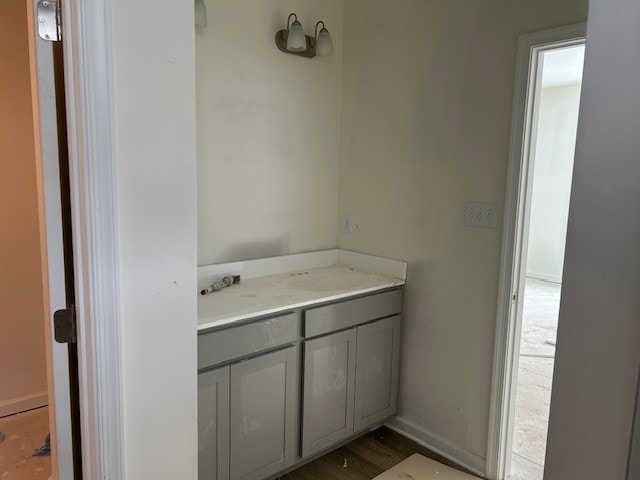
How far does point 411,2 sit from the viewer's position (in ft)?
8.04

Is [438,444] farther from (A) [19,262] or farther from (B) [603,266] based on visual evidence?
(A) [19,262]

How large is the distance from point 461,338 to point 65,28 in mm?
2062

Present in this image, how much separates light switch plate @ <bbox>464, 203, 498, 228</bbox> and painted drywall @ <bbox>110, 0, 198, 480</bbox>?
1.45 m

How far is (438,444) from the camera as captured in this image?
2.47 m

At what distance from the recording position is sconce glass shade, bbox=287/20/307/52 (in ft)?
7.84

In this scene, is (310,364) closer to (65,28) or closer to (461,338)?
(461,338)

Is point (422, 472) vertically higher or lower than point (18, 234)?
lower

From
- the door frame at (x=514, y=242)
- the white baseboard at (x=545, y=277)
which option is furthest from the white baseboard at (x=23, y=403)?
the white baseboard at (x=545, y=277)

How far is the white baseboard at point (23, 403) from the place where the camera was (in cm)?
264

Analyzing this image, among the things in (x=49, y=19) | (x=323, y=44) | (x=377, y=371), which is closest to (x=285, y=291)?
(x=377, y=371)

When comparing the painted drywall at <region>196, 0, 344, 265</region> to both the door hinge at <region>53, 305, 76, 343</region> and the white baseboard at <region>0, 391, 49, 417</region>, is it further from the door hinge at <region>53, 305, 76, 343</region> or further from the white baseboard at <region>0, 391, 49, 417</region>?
the white baseboard at <region>0, 391, 49, 417</region>

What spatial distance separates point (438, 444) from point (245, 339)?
126 cm

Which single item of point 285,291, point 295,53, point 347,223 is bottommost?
point 285,291

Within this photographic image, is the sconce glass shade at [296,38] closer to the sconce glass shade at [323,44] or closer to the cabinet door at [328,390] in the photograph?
the sconce glass shade at [323,44]
